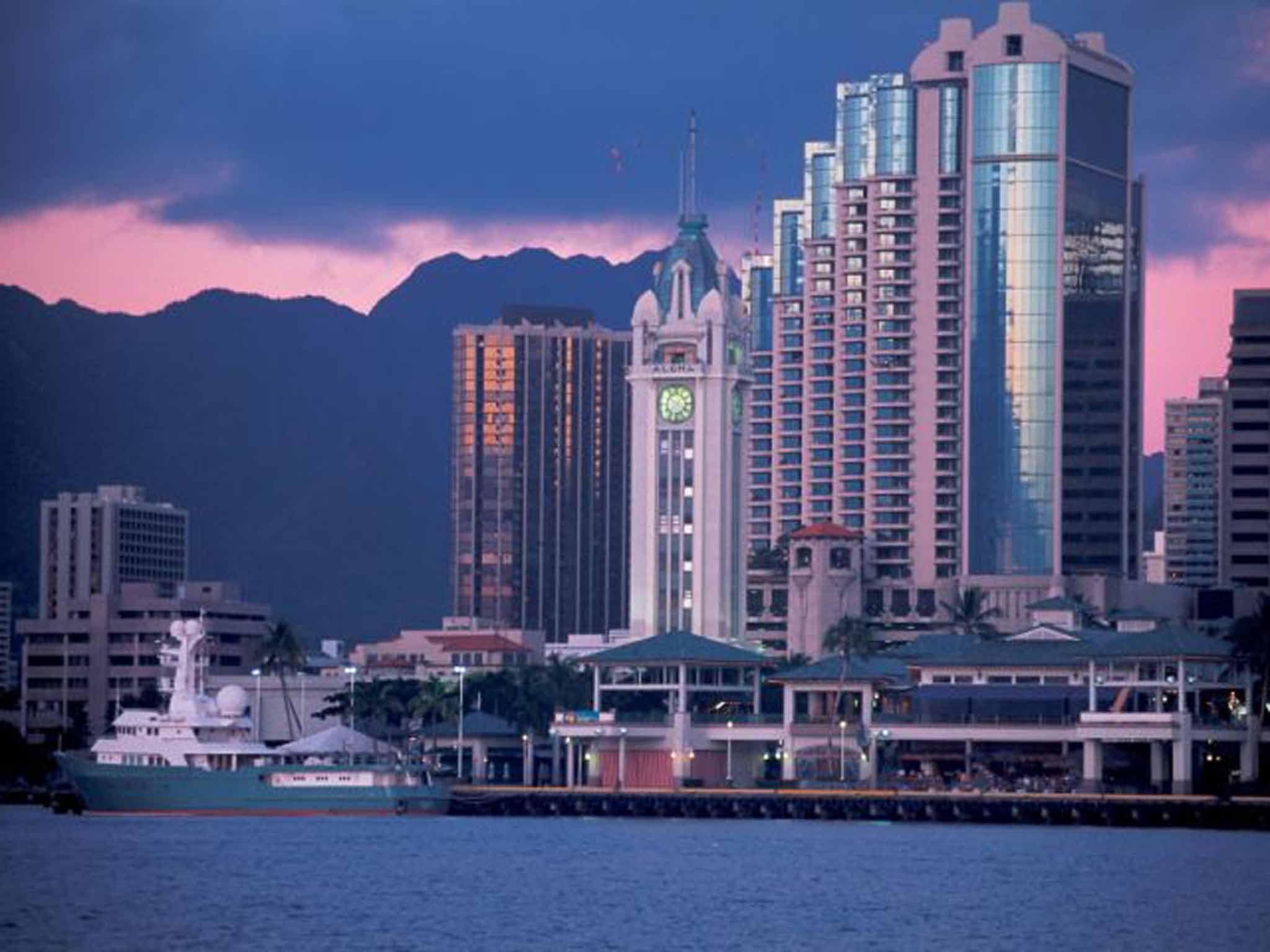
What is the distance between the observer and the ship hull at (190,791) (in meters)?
186

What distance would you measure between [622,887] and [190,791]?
56955mm

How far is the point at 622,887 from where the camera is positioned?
13588 centimetres

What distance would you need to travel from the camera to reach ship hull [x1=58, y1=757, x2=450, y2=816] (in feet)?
612

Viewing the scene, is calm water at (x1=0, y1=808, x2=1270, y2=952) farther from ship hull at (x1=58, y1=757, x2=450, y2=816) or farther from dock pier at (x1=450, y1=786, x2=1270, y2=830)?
dock pier at (x1=450, y1=786, x2=1270, y2=830)

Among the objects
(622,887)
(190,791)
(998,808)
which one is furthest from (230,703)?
(622,887)

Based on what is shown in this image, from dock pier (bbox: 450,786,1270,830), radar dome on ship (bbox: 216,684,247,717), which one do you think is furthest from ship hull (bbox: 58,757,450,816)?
dock pier (bbox: 450,786,1270,830)

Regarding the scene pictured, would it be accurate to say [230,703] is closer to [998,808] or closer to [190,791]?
[190,791]

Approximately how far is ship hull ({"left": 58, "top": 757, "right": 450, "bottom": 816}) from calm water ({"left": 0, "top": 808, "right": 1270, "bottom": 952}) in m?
1.55

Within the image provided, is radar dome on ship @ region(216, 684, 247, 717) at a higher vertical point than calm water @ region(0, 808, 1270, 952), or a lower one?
higher

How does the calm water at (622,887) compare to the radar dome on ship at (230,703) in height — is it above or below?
below

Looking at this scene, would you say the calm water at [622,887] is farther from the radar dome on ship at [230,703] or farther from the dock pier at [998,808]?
the radar dome on ship at [230,703]

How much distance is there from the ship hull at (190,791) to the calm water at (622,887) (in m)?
1.55

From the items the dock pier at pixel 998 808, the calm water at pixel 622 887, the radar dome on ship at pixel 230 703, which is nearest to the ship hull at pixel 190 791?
the calm water at pixel 622 887

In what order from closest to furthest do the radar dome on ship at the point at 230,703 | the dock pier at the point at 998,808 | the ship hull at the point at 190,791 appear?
the ship hull at the point at 190,791
the dock pier at the point at 998,808
the radar dome on ship at the point at 230,703
